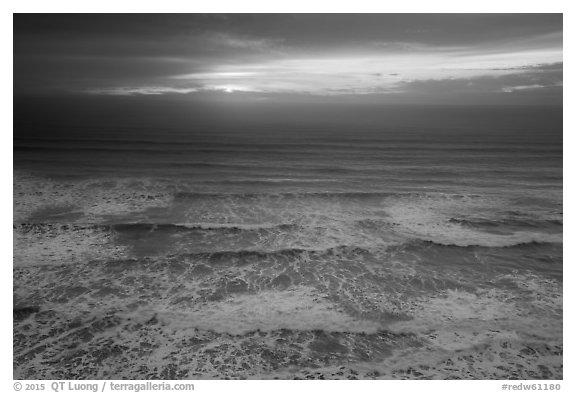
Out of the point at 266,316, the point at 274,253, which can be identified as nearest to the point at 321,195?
the point at 274,253

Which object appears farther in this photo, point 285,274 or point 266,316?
point 285,274

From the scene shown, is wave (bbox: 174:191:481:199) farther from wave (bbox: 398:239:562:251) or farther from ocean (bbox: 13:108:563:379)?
wave (bbox: 398:239:562:251)

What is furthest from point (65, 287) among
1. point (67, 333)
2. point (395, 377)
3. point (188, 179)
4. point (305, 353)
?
point (188, 179)

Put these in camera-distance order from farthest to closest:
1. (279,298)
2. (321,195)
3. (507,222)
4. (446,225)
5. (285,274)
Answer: (321,195) < (507,222) < (446,225) < (285,274) < (279,298)

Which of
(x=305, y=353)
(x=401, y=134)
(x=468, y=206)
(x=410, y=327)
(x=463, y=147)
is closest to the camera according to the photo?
(x=305, y=353)

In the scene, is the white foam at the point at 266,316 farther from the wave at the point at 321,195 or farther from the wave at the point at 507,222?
the wave at the point at 321,195

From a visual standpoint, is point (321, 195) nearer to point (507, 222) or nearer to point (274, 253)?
point (274, 253)

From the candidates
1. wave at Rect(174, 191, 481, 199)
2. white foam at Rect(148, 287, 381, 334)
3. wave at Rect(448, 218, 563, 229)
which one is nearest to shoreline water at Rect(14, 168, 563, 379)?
white foam at Rect(148, 287, 381, 334)

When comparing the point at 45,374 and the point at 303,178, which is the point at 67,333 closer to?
the point at 45,374

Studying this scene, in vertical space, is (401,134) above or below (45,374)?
above
